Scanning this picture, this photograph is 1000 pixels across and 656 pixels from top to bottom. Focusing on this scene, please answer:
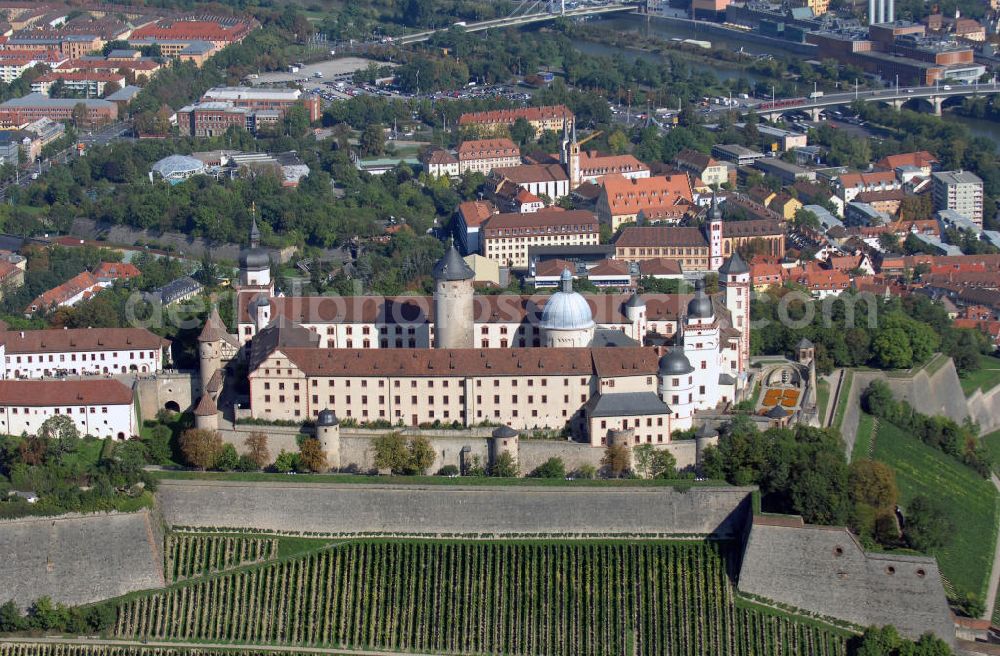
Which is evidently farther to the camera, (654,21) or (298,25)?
(654,21)

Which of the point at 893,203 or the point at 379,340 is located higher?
the point at 379,340

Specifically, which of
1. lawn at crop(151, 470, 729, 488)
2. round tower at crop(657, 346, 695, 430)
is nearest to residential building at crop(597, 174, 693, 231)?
round tower at crop(657, 346, 695, 430)

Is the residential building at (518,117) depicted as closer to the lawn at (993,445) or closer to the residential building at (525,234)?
the residential building at (525,234)

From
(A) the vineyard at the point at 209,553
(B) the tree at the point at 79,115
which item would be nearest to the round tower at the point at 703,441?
(A) the vineyard at the point at 209,553

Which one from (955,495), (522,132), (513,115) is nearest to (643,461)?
(955,495)

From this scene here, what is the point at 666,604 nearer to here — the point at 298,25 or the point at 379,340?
the point at 379,340

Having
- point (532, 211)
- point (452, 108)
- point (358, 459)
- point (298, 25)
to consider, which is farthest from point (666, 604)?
point (298, 25)
